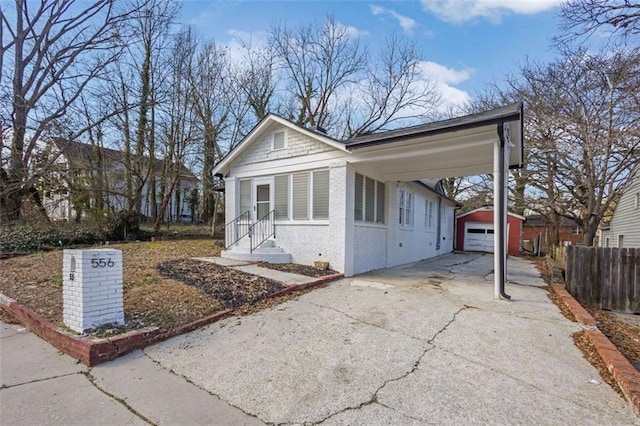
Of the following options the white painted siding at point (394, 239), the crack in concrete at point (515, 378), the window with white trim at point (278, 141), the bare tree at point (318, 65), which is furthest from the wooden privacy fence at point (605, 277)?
the bare tree at point (318, 65)

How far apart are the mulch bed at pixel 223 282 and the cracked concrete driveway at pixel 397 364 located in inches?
25.4

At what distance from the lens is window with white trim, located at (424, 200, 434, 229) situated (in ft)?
50.5

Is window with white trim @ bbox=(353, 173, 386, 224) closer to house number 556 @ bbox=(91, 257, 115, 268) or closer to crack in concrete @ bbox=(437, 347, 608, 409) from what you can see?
crack in concrete @ bbox=(437, 347, 608, 409)

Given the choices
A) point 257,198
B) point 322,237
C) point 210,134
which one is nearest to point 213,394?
point 322,237

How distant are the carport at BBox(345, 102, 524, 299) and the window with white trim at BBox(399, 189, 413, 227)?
270cm

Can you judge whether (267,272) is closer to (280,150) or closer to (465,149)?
(280,150)

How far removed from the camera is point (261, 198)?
1070cm

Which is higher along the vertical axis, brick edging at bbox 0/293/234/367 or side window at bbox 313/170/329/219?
side window at bbox 313/170/329/219

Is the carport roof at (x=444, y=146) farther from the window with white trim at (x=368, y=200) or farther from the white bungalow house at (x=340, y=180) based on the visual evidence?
the window with white trim at (x=368, y=200)

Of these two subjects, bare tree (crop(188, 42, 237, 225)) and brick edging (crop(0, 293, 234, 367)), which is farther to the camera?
bare tree (crop(188, 42, 237, 225))

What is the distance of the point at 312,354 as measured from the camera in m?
3.96

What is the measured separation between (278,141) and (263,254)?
3405mm

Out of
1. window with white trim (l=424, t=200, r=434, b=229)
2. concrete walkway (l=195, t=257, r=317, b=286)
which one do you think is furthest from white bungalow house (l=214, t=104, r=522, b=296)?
window with white trim (l=424, t=200, r=434, b=229)

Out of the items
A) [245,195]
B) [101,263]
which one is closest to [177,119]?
[245,195]
